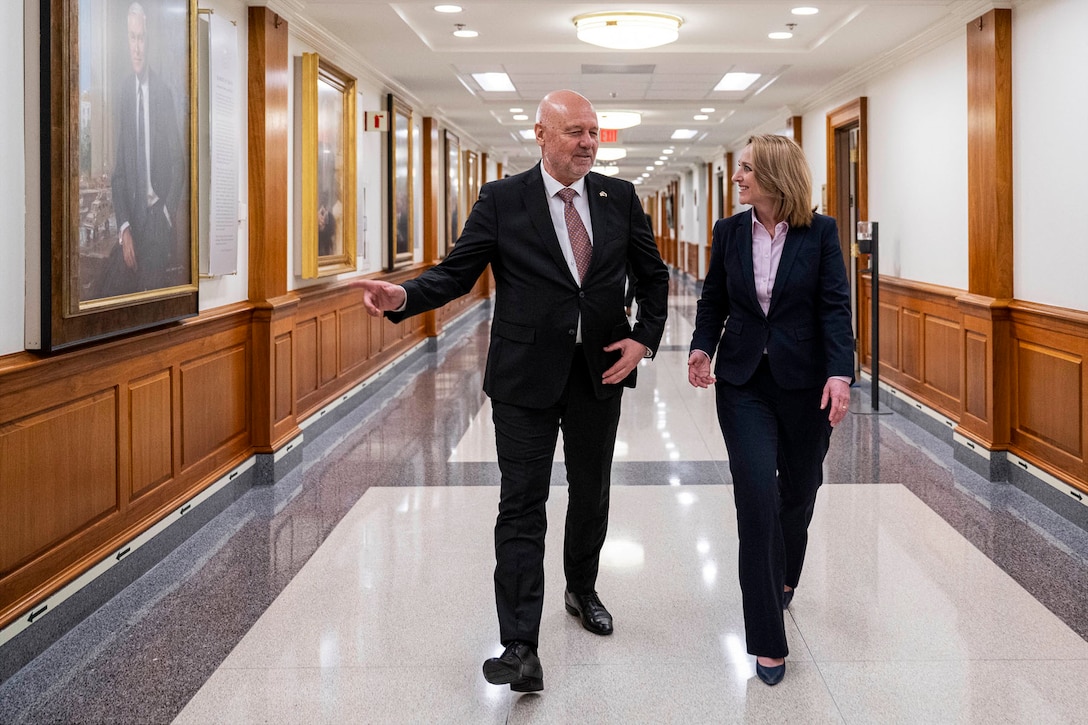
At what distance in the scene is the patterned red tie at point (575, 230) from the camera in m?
3.20

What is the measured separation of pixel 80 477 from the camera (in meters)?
3.83

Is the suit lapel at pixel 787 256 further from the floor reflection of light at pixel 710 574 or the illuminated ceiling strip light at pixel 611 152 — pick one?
the illuminated ceiling strip light at pixel 611 152

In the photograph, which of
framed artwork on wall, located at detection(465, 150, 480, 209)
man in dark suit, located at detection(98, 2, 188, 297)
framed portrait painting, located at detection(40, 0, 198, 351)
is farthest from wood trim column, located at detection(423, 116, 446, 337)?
man in dark suit, located at detection(98, 2, 188, 297)

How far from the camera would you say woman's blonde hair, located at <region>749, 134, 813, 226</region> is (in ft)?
10.5

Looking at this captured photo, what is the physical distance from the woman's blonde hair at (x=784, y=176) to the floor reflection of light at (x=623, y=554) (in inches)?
68.0

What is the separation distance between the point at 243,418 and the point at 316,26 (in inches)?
116

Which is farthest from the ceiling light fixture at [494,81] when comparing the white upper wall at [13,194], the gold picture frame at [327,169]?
the white upper wall at [13,194]

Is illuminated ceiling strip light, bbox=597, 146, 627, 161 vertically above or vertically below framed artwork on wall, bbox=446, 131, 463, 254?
above

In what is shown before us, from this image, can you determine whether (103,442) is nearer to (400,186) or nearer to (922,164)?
(922,164)

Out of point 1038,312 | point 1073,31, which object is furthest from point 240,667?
point 1073,31

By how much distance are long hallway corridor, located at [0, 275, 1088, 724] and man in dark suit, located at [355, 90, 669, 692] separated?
478 mm

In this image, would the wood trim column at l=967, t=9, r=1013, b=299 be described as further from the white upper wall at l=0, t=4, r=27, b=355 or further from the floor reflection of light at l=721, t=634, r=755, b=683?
the white upper wall at l=0, t=4, r=27, b=355

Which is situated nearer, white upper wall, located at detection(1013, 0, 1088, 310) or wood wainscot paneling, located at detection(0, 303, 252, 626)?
wood wainscot paneling, located at detection(0, 303, 252, 626)

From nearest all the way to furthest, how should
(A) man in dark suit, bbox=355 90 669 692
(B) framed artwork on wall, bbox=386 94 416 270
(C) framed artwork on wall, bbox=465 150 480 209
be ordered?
(A) man in dark suit, bbox=355 90 669 692, (B) framed artwork on wall, bbox=386 94 416 270, (C) framed artwork on wall, bbox=465 150 480 209
